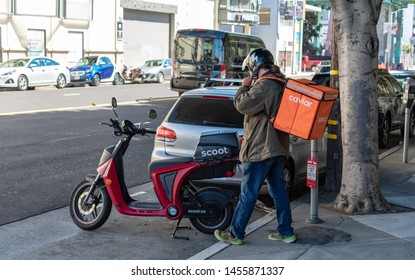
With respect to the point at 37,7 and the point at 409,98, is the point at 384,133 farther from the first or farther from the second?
the point at 37,7

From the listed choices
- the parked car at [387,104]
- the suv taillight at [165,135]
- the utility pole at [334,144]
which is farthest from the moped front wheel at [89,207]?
the parked car at [387,104]

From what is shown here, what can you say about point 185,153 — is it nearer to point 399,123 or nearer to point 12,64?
point 399,123

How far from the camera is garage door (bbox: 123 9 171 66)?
44.0 metres

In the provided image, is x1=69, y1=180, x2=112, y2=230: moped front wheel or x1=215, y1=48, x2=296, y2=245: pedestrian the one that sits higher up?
x1=215, y1=48, x2=296, y2=245: pedestrian

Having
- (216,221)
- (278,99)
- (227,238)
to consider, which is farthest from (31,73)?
(278,99)

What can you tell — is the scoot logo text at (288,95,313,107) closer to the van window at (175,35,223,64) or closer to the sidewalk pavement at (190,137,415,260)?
the sidewalk pavement at (190,137,415,260)

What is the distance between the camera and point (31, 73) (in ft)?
92.8

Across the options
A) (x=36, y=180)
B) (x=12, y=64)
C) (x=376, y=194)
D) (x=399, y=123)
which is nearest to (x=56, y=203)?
(x=36, y=180)

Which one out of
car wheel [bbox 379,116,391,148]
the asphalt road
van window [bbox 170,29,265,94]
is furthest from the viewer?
van window [bbox 170,29,265,94]

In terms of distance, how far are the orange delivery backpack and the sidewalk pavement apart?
1095 mm

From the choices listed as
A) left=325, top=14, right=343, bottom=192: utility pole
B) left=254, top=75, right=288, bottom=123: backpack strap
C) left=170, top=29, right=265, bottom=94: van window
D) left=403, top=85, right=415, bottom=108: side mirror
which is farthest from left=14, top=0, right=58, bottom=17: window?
left=254, top=75, right=288, bottom=123: backpack strap

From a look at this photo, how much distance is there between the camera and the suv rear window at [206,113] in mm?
8055

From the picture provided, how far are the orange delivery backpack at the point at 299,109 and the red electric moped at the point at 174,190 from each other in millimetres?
785

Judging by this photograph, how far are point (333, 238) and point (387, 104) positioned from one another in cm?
825
